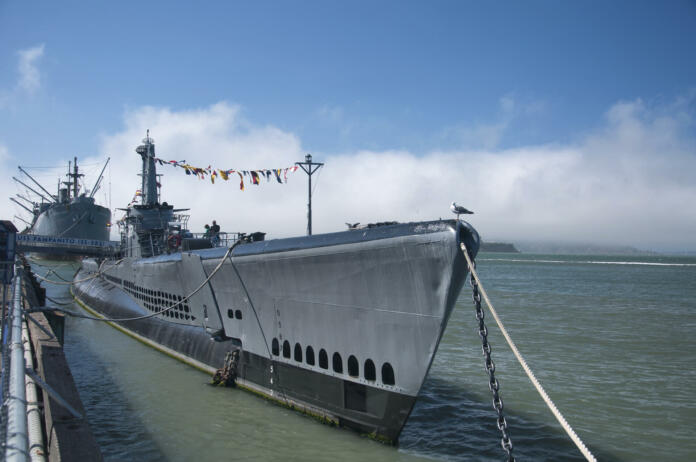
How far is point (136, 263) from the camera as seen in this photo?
18.8 m

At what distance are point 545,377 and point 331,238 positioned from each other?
818 cm

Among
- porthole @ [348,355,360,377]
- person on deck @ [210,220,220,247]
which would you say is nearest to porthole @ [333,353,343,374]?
porthole @ [348,355,360,377]

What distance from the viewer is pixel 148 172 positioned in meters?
22.9

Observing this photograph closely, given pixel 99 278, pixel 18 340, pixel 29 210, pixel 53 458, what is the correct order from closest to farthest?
pixel 53 458, pixel 18 340, pixel 99 278, pixel 29 210

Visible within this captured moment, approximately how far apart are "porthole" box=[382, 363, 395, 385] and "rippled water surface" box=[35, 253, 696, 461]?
121 cm

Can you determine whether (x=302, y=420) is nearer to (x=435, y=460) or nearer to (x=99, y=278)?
(x=435, y=460)

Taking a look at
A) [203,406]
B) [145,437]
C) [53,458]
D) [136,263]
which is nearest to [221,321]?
[203,406]

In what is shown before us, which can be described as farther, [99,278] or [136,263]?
[99,278]

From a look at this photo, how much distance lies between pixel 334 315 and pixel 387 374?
4.73ft

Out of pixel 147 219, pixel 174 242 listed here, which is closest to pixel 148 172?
pixel 147 219

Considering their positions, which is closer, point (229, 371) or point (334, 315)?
point (334, 315)

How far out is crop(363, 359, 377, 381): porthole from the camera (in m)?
7.62

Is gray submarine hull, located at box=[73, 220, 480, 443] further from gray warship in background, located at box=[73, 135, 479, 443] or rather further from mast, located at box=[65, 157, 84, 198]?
mast, located at box=[65, 157, 84, 198]

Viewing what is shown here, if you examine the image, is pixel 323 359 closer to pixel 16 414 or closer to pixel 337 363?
pixel 337 363
